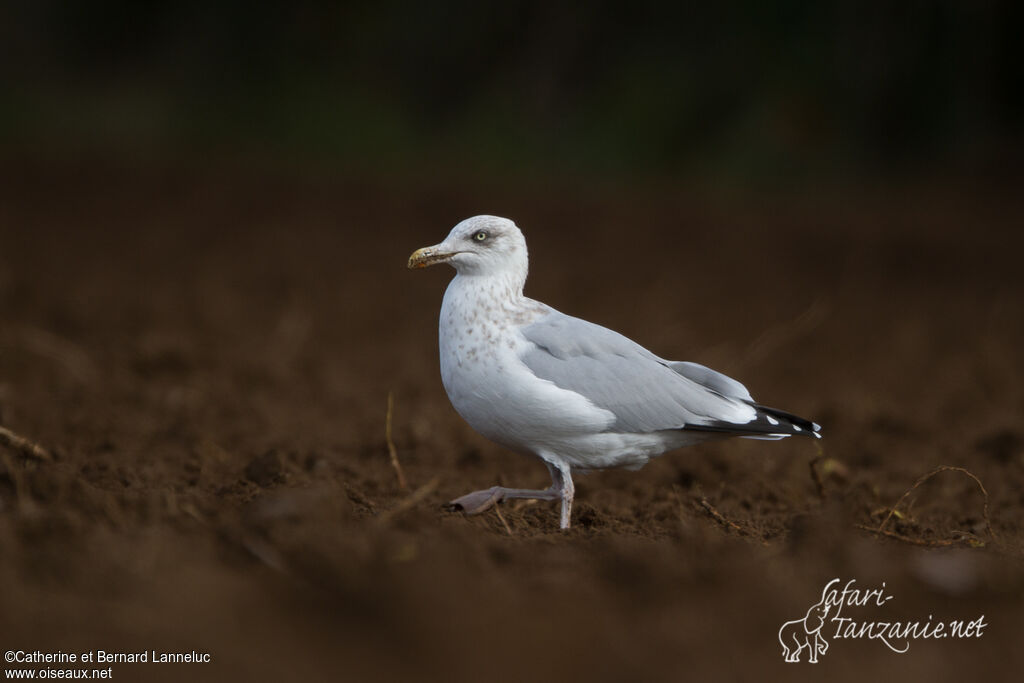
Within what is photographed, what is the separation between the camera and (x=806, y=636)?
3.10m

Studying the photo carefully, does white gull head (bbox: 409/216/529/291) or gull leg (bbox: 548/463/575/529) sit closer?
gull leg (bbox: 548/463/575/529)

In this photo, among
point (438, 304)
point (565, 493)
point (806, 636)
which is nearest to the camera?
point (806, 636)

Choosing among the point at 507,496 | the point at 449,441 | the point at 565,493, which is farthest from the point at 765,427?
the point at 449,441

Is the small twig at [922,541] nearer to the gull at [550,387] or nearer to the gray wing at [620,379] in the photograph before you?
the gull at [550,387]

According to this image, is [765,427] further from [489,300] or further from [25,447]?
[25,447]

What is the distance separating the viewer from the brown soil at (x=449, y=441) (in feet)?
9.52

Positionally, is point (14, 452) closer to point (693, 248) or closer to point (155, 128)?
point (693, 248)

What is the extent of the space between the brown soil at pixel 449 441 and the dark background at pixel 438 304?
2 centimetres

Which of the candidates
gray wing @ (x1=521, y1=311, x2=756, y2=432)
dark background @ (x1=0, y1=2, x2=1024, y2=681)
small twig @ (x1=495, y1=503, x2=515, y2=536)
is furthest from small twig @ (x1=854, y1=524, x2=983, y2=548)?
small twig @ (x1=495, y1=503, x2=515, y2=536)

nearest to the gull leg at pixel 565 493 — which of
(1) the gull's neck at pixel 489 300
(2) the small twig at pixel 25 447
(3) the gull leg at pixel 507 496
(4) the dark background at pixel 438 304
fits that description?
(3) the gull leg at pixel 507 496

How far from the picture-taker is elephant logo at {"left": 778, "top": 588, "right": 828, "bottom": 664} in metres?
2.96

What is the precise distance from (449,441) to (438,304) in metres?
5.00

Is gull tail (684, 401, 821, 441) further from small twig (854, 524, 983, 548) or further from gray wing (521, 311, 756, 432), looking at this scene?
small twig (854, 524, 983, 548)

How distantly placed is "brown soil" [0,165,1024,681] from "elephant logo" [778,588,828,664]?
54 millimetres
